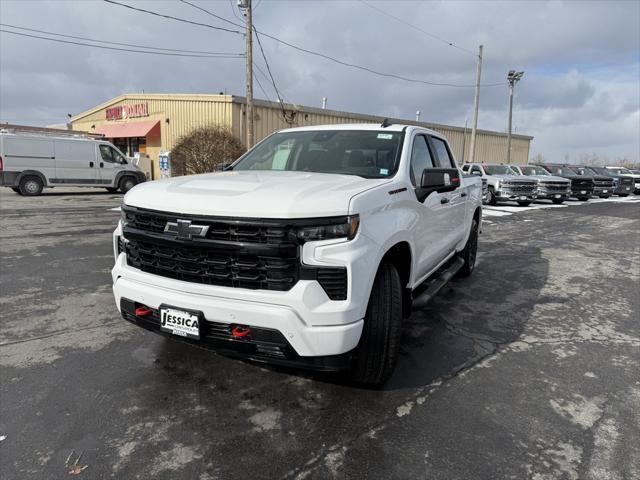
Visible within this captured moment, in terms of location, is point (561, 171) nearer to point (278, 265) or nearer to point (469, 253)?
point (469, 253)

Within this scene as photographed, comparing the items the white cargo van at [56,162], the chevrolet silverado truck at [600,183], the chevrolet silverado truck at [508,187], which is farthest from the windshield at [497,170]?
the white cargo van at [56,162]

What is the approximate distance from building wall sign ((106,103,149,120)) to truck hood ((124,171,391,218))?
87.2 feet

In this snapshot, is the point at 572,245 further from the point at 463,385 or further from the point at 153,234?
the point at 153,234

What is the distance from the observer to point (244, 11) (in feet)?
57.2

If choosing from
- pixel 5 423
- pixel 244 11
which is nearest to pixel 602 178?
pixel 244 11

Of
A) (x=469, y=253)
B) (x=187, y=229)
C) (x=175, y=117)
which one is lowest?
(x=469, y=253)

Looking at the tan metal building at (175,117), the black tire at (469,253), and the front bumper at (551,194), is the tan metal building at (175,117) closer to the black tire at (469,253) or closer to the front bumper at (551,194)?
the front bumper at (551,194)

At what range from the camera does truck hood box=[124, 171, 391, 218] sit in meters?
2.64

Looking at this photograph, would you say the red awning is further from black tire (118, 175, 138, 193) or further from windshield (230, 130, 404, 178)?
windshield (230, 130, 404, 178)

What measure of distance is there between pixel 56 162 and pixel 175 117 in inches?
335

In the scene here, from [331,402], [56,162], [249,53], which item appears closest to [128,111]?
[56,162]

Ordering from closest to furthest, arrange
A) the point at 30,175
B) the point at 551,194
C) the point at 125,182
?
the point at 30,175, the point at 125,182, the point at 551,194

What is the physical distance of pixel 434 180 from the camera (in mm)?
3676

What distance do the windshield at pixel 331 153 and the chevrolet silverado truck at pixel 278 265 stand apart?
0.24 meters
